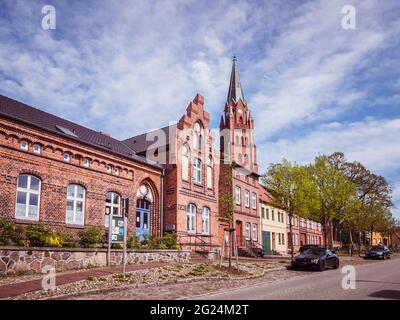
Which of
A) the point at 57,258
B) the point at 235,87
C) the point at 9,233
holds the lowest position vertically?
the point at 57,258

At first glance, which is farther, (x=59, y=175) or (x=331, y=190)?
(x=331, y=190)

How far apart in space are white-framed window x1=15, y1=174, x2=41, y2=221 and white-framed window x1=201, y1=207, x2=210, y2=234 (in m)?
14.0

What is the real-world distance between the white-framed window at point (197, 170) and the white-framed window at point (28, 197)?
43.1ft

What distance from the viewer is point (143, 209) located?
84.0ft

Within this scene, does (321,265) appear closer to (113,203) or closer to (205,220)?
(205,220)

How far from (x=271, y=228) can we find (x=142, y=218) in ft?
77.9

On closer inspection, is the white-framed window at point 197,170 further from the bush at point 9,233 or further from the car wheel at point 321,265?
the bush at point 9,233

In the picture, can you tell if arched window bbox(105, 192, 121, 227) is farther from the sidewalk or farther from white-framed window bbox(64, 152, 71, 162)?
the sidewalk

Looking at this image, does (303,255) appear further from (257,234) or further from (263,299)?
(257,234)

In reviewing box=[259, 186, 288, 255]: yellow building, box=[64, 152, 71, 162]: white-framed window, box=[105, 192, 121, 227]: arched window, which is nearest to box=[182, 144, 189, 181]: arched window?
box=[105, 192, 121, 227]: arched window

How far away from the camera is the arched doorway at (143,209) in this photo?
2509 centimetres

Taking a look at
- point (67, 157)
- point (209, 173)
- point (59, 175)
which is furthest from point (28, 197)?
point (209, 173)

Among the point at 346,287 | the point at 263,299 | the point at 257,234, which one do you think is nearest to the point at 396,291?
the point at 346,287

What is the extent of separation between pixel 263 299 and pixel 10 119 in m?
13.6
